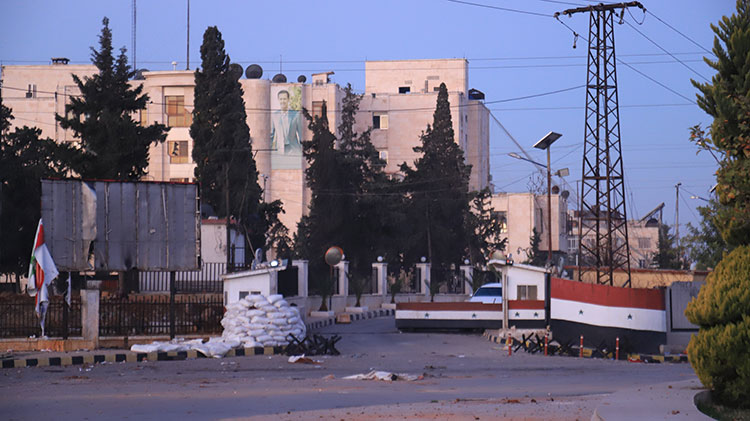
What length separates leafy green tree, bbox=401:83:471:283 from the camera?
58.4 metres

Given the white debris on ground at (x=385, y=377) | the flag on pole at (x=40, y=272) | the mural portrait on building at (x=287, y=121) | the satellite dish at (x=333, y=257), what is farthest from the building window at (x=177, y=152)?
the white debris on ground at (x=385, y=377)

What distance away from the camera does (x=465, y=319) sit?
31.1 m

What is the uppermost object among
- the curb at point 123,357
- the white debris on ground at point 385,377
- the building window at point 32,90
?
the building window at point 32,90

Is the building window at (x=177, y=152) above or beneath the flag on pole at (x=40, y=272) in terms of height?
above

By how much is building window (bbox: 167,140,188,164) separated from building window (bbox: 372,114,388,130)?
18596 mm

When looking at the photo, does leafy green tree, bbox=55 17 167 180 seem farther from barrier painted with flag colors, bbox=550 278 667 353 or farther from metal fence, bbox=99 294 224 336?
barrier painted with flag colors, bbox=550 278 667 353

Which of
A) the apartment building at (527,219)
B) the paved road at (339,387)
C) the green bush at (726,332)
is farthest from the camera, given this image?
the apartment building at (527,219)

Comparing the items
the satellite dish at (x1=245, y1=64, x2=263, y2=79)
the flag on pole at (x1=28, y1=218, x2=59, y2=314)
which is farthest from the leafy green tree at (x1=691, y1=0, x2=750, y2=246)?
the satellite dish at (x1=245, y1=64, x2=263, y2=79)

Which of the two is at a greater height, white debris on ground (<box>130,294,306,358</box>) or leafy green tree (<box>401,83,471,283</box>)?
leafy green tree (<box>401,83,471,283</box>)

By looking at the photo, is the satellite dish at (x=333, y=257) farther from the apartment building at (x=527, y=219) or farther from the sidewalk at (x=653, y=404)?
the apartment building at (x=527, y=219)

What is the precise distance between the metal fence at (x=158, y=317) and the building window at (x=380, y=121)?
58701 mm

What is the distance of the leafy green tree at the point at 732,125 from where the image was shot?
12.5 meters

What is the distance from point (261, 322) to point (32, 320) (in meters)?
6.35

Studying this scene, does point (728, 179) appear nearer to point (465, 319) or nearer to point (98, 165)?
point (465, 319)
